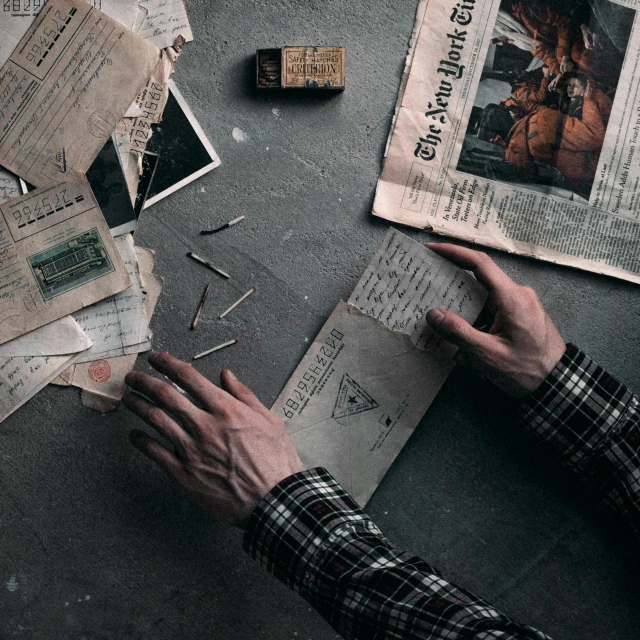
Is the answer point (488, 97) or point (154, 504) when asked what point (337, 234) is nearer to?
point (488, 97)

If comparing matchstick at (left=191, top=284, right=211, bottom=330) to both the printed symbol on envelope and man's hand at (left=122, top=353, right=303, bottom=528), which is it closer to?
man's hand at (left=122, top=353, right=303, bottom=528)

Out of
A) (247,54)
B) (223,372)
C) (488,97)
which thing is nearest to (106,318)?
(223,372)

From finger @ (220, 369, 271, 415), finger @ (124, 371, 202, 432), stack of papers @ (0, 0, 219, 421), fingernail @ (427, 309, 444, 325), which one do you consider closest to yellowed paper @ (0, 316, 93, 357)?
stack of papers @ (0, 0, 219, 421)

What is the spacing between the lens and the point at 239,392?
0.82 meters

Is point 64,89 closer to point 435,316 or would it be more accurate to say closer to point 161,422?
point 161,422

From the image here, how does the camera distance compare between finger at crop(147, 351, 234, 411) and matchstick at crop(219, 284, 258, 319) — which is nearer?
finger at crop(147, 351, 234, 411)

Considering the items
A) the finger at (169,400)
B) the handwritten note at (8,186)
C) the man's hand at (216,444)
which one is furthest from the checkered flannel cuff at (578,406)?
the handwritten note at (8,186)

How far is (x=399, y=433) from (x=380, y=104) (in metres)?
0.53

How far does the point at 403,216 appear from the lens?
94 centimetres

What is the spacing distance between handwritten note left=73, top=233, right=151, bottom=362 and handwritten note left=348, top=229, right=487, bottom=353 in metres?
0.33

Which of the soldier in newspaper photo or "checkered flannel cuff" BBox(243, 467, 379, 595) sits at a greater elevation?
the soldier in newspaper photo

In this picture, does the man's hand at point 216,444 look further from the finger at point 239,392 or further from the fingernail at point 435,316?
the fingernail at point 435,316

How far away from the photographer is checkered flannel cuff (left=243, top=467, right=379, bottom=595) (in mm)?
716

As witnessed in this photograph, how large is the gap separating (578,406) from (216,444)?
0.50 meters
